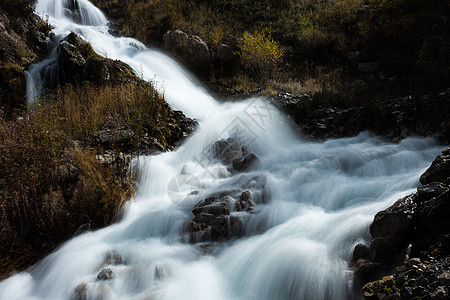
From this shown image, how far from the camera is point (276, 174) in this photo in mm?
5312

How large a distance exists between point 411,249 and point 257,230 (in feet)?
A: 6.44

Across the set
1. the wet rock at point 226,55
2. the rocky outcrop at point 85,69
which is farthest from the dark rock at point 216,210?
the wet rock at point 226,55

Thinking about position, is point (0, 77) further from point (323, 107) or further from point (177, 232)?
point (323, 107)

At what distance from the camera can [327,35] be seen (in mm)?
11148

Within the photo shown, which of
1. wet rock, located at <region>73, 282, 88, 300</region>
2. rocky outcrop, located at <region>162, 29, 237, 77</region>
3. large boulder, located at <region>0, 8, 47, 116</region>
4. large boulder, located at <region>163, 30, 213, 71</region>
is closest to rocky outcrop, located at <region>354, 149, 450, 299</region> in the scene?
wet rock, located at <region>73, 282, 88, 300</region>

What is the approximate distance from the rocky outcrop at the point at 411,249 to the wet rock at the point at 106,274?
8.71ft

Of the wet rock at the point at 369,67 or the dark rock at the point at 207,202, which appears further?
the wet rock at the point at 369,67

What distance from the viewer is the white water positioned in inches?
122

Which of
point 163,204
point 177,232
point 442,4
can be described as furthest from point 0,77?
point 442,4

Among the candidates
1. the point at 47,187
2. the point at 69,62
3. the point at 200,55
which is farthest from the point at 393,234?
the point at 200,55

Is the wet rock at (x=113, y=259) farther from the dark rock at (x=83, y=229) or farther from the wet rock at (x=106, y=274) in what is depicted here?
the dark rock at (x=83, y=229)

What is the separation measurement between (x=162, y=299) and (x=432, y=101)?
6285 mm

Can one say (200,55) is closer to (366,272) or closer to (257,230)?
(257,230)

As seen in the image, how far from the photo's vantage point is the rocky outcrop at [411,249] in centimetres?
205
